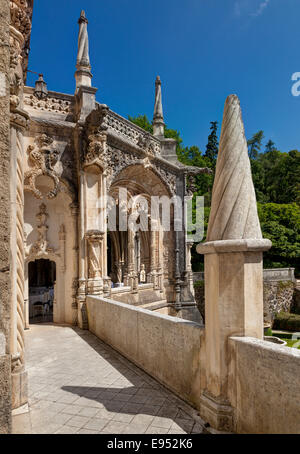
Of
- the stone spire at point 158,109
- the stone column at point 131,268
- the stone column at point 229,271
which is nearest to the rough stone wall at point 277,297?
the stone column at point 131,268

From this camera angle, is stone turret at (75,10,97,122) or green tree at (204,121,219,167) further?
green tree at (204,121,219,167)

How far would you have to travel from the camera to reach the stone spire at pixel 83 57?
30.0ft

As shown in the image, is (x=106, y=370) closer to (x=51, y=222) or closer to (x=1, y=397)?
(x=1, y=397)

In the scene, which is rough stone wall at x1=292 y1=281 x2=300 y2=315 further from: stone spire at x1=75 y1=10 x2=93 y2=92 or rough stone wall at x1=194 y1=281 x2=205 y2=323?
stone spire at x1=75 y1=10 x2=93 y2=92

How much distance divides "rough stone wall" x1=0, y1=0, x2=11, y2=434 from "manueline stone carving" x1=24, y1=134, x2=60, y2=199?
254 inches

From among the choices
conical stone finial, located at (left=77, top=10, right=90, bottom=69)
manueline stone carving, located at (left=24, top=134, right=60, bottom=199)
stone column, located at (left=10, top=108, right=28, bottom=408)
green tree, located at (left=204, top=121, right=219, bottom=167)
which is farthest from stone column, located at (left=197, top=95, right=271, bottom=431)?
green tree, located at (left=204, top=121, right=219, bottom=167)

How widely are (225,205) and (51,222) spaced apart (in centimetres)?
695

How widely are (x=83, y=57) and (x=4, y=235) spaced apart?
929 centimetres

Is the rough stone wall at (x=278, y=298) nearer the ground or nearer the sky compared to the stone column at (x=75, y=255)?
nearer the ground

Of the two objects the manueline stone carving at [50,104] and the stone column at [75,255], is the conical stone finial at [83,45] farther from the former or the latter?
the stone column at [75,255]

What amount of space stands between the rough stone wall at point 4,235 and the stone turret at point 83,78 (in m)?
6.92

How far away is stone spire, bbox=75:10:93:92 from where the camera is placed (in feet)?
30.0

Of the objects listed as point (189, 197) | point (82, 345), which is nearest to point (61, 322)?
point (82, 345)

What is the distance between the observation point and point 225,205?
118 inches
